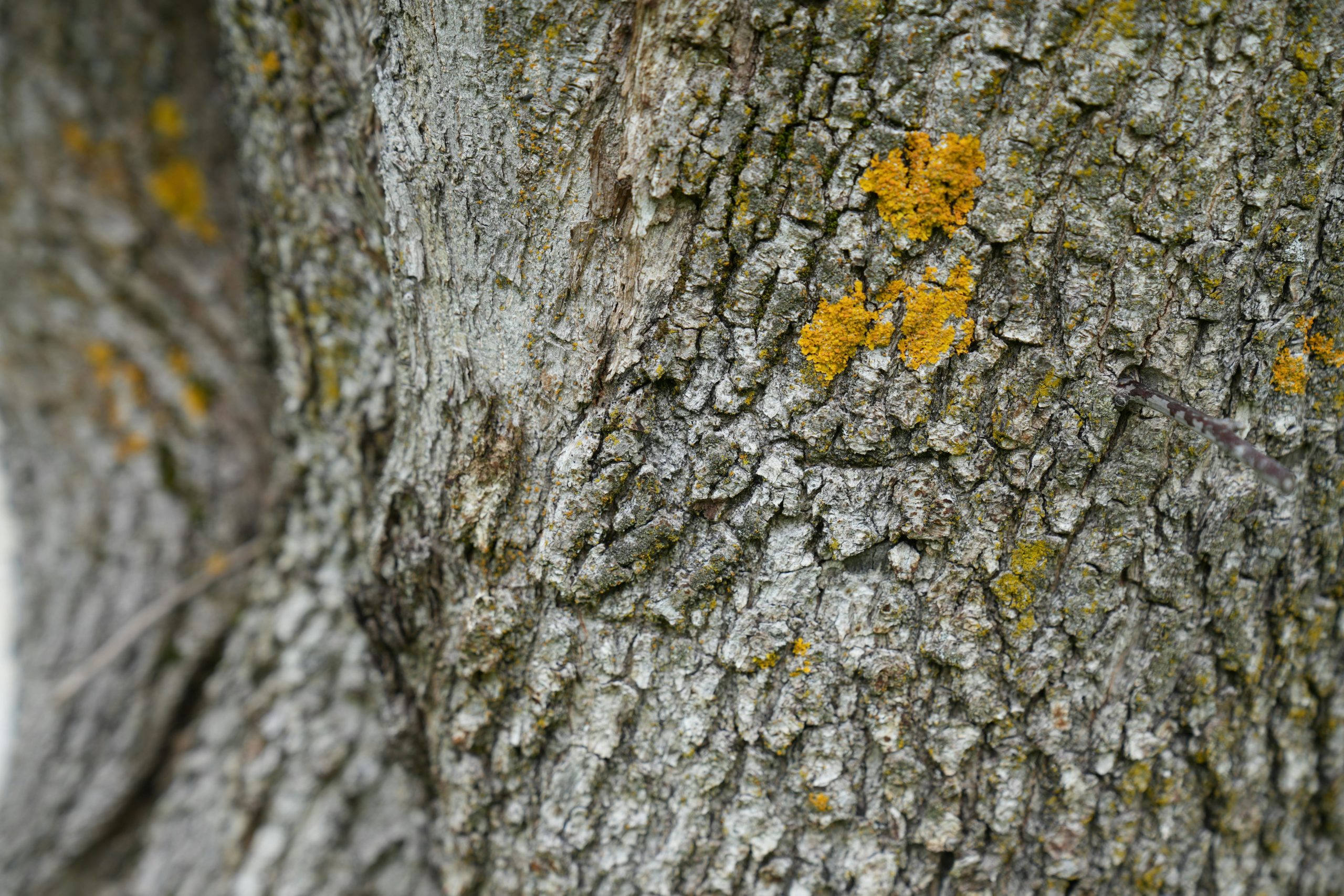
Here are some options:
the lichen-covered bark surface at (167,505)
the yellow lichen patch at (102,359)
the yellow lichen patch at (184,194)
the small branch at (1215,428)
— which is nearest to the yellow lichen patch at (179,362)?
the lichen-covered bark surface at (167,505)

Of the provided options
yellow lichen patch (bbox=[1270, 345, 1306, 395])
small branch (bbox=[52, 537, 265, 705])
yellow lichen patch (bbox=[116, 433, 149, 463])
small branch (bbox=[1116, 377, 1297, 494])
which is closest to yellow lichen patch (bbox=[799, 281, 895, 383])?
small branch (bbox=[1116, 377, 1297, 494])

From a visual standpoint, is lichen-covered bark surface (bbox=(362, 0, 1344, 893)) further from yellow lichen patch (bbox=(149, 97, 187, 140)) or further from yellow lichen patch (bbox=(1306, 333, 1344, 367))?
yellow lichen patch (bbox=(149, 97, 187, 140))

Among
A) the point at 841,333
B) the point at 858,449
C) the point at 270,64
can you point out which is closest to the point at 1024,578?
the point at 858,449

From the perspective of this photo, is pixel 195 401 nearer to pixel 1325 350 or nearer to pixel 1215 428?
pixel 1215 428

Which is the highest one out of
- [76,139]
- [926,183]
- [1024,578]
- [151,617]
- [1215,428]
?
[76,139]

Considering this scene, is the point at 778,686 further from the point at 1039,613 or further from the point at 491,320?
the point at 491,320

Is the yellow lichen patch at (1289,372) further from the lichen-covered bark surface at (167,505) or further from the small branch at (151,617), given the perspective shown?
the small branch at (151,617)
